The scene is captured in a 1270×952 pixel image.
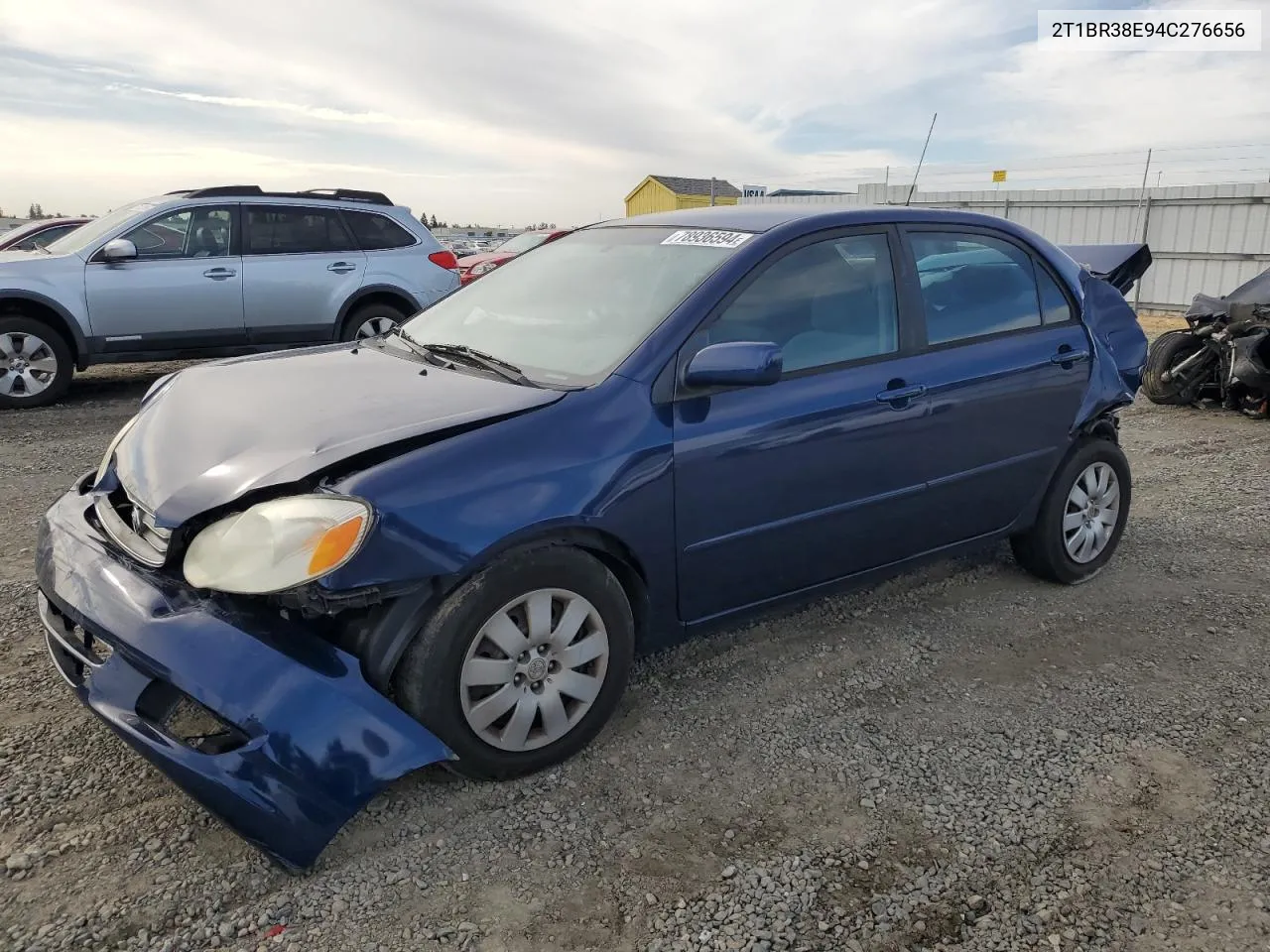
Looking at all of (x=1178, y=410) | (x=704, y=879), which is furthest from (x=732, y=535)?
(x=1178, y=410)

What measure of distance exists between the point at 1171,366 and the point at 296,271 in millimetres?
8123

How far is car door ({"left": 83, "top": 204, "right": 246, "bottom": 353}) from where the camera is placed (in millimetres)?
7688

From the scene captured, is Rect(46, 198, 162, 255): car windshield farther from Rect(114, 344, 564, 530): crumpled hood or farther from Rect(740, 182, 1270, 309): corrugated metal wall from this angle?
Rect(740, 182, 1270, 309): corrugated metal wall

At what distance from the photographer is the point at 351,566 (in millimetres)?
2277

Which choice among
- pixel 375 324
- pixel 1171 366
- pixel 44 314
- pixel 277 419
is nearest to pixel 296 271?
pixel 375 324

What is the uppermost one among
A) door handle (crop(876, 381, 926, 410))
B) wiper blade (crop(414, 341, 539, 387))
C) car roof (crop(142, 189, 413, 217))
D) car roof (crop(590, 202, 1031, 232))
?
car roof (crop(142, 189, 413, 217))

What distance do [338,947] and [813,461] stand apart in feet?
6.58

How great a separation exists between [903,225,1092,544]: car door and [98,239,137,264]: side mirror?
6.65m

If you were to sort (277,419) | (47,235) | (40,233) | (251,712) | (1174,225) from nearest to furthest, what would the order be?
(251,712) → (277,419) → (40,233) → (47,235) → (1174,225)

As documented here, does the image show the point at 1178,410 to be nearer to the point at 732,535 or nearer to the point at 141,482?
Result: the point at 732,535

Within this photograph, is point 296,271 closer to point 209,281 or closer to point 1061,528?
point 209,281

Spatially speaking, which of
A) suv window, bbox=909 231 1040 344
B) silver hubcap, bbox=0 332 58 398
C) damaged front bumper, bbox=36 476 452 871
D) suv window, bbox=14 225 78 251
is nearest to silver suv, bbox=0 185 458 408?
silver hubcap, bbox=0 332 58 398

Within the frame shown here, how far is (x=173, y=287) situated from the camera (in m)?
7.85

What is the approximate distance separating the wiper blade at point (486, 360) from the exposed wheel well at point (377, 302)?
218 inches
